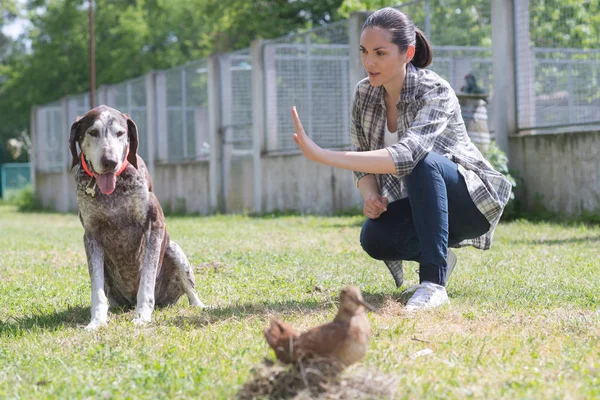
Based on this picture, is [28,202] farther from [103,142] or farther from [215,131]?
[103,142]

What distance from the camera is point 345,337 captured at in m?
3.00

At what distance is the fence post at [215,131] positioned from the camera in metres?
19.0

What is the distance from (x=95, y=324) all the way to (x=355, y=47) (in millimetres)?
10429

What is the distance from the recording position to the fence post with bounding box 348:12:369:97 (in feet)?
47.4

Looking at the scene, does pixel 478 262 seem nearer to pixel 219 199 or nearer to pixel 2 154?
pixel 219 199

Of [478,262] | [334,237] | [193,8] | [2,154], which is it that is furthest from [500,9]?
[2,154]

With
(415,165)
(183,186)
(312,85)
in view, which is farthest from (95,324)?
(183,186)

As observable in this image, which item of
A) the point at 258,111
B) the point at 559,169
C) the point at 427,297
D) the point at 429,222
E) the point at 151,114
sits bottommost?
the point at 427,297

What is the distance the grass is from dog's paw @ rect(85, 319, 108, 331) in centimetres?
5

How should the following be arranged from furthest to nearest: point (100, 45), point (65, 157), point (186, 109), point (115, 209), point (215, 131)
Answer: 1. point (100, 45)
2. point (65, 157)
3. point (186, 109)
4. point (215, 131)
5. point (115, 209)

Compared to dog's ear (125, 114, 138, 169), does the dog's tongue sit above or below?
below

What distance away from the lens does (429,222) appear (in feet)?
16.0

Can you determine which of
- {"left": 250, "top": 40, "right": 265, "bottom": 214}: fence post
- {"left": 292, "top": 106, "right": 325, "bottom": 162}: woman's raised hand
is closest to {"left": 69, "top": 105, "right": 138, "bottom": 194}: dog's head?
{"left": 292, "top": 106, "right": 325, "bottom": 162}: woman's raised hand

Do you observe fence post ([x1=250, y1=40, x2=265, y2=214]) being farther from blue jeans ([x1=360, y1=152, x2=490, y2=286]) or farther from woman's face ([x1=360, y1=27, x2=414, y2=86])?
woman's face ([x1=360, y1=27, x2=414, y2=86])
